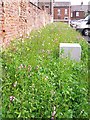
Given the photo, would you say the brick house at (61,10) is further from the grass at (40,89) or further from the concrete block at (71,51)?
the grass at (40,89)

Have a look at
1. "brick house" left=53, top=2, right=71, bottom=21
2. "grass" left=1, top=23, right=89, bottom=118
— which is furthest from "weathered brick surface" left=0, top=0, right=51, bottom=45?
"brick house" left=53, top=2, right=71, bottom=21

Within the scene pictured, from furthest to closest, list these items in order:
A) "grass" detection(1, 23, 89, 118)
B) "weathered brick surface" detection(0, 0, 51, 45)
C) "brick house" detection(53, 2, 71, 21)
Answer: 1. "brick house" detection(53, 2, 71, 21)
2. "weathered brick surface" detection(0, 0, 51, 45)
3. "grass" detection(1, 23, 89, 118)

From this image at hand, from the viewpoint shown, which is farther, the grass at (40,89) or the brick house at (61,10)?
the brick house at (61,10)

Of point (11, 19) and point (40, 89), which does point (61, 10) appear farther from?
point (40, 89)

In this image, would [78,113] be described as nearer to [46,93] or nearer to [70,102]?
[70,102]

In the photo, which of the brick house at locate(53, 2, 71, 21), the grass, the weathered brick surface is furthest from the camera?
the brick house at locate(53, 2, 71, 21)

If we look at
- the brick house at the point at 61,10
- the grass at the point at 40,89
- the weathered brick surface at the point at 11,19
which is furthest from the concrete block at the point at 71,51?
the brick house at the point at 61,10

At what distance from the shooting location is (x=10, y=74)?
390 centimetres

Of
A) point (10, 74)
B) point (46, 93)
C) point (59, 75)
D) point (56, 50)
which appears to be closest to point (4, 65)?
point (10, 74)

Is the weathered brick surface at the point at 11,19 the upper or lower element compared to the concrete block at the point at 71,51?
upper

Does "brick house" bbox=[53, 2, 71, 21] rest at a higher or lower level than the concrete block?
higher

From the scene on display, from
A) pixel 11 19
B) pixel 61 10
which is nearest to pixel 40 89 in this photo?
pixel 11 19

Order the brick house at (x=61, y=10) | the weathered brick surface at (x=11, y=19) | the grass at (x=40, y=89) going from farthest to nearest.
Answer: the brick house at (x=61, y=10), the weathered brick surface at (x=11, y=19), the grass at (x=40, y=89)

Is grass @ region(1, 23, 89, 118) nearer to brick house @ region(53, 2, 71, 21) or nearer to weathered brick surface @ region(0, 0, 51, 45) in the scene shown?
weathered brick surface @ region(0, 0, 51, 45)
